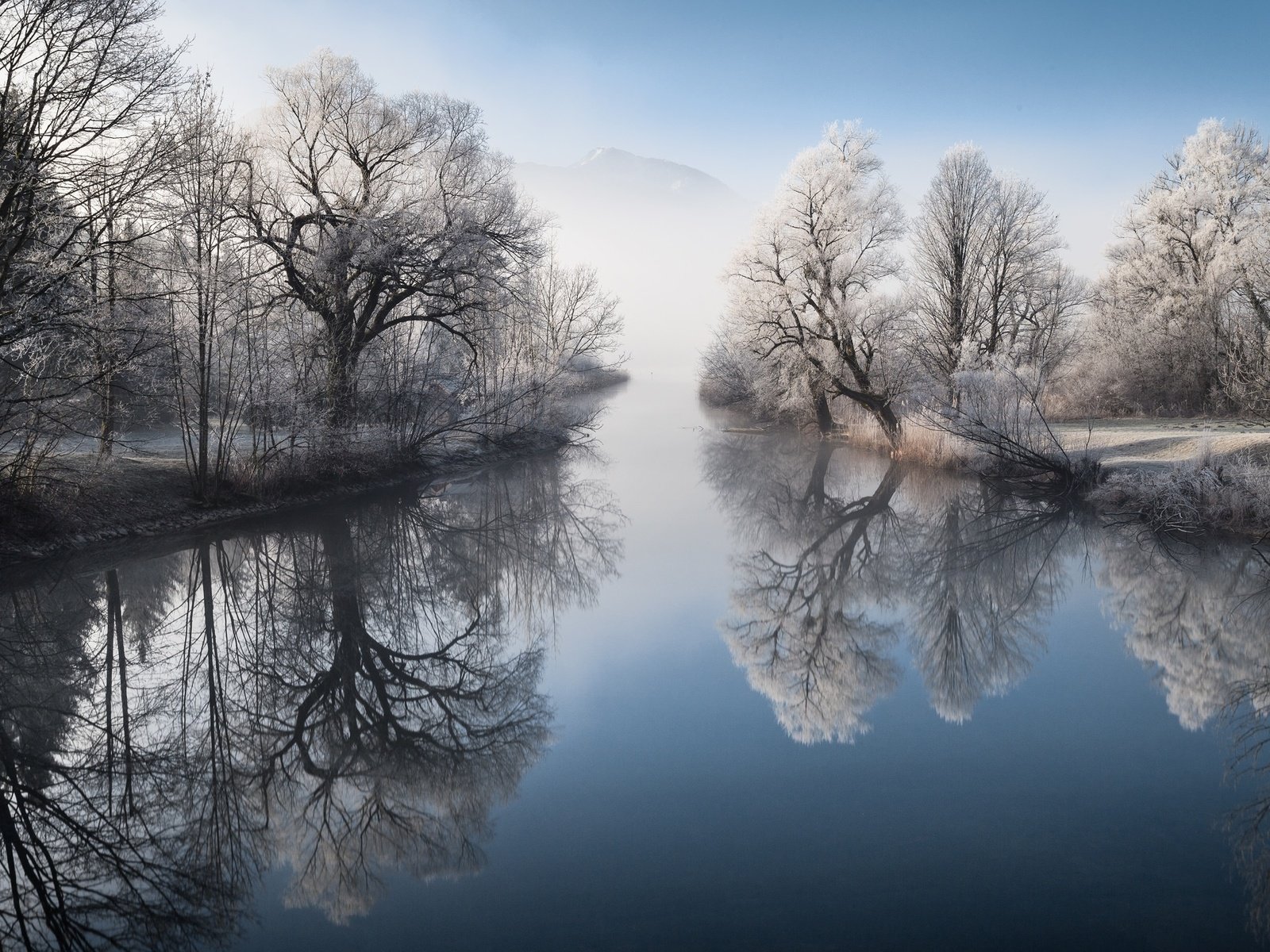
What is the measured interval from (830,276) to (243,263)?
15.1m

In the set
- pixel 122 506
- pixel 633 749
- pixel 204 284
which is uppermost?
pixel 204 284

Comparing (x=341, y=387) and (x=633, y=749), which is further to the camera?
(x=341, y=387)

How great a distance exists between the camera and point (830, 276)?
2331 cm

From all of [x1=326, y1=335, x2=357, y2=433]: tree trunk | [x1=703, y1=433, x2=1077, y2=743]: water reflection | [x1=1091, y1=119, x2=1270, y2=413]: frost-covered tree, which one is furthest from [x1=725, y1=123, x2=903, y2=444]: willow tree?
[x1=326, y1=335, x2=357, y2=433]: tree trunk

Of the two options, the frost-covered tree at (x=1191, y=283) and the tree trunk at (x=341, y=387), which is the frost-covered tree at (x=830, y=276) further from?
the tree trunk at (x=341, y=387)

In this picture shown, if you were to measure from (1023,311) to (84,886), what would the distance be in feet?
108

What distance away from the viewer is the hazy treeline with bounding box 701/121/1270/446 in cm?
2339

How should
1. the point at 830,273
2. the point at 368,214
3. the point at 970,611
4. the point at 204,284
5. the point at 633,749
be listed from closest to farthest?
the point at 633,749, the point at 970,611, the point at 204,284, the point at 368,214, the point at 830,273

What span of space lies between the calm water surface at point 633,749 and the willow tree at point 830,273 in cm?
1207

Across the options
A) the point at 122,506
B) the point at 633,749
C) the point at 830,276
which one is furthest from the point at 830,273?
the point at 633,749

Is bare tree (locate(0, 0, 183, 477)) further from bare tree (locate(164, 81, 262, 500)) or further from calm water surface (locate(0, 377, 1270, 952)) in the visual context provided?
calm water surface (locate(0, 377, 1270, 952))

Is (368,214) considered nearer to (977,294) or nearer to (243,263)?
(243,263)

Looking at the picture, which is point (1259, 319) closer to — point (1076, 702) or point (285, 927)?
point (1076, 702)

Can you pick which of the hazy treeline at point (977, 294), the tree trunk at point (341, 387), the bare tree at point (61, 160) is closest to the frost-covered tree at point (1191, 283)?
the hazy treeline at point (977, 294)
